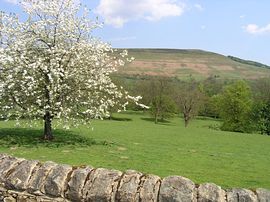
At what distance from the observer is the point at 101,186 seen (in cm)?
741

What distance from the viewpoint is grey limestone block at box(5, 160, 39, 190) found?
779 centimetres

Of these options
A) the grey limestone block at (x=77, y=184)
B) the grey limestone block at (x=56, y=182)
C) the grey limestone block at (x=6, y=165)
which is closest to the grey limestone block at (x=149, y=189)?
the grey limestone block at (x=77, y=184)

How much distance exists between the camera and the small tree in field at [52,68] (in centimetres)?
1920

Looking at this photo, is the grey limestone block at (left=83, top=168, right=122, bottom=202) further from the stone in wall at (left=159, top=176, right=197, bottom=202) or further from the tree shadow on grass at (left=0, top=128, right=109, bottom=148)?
the tree shadow on grass at (left=0, top=128, right=109, bottom=148)

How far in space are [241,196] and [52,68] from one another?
46.5ft

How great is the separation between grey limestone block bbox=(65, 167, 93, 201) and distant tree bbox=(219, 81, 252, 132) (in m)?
57.2

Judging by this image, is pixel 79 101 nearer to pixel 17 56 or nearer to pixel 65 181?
pixel 17 56

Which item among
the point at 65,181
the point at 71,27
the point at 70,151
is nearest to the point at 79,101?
the point at 70,151

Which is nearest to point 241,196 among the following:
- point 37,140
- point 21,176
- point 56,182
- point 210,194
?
point 210,194

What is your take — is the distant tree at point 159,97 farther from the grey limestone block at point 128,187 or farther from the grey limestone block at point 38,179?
the grey limestone block at point 128,187

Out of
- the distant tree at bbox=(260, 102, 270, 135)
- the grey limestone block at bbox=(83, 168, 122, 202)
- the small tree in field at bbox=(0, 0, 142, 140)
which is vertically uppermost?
the small tree in field at bbox=(0, 0, 142, 140)

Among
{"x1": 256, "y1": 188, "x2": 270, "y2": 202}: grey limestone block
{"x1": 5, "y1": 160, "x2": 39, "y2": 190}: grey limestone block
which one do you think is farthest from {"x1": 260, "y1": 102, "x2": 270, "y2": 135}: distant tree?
{"x1": 5, "y1": 160, "x2": 39, "y2": 190}: grey limestone block

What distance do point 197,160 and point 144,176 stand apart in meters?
12.6

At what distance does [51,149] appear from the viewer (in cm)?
1980
